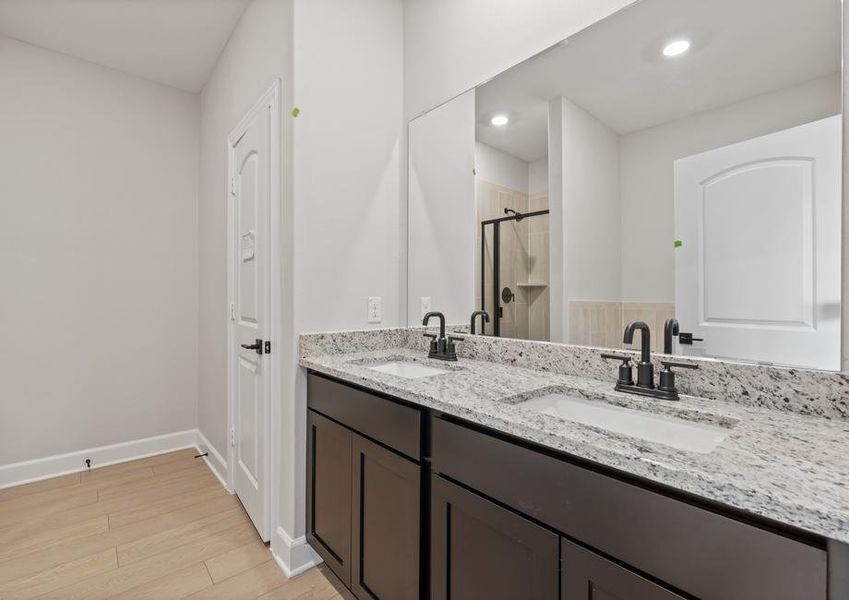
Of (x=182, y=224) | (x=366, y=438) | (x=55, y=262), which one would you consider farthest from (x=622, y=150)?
(x=55, y=262)

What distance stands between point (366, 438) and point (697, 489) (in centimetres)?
98

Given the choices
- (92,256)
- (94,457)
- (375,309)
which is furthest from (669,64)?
(94,457)

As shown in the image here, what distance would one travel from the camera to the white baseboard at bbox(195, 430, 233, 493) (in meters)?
2.57

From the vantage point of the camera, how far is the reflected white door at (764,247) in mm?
950

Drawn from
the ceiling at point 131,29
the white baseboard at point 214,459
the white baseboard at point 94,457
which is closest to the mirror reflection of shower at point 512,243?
the ceiling at point 131,29

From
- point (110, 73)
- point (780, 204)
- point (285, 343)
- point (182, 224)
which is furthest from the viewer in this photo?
point (182, 224)

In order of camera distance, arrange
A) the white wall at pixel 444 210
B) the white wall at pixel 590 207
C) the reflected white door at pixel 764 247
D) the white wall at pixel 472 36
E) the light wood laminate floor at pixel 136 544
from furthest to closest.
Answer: the white wall at pixel 444 210, the light wood laminate floor at pixel 136 544, the white wall at pixel 472 36, the white wall at pixel 590 207, the reflected white door at pixel 764 247

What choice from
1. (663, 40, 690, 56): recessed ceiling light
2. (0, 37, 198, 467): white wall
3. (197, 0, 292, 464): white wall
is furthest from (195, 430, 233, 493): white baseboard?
(663, 40, 690, 56): recessed ceiling light

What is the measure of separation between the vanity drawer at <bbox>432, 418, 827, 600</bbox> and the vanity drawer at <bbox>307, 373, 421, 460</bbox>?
10.0 inches

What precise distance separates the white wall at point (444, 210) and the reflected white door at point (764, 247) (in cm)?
88

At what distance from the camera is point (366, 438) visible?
1.38 m

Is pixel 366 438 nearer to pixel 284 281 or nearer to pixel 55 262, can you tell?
pixel 284 281

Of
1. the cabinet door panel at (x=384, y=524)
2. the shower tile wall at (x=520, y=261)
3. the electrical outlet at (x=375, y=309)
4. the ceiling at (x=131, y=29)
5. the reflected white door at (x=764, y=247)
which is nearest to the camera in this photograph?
the reflected white door at (x=764, y=247)

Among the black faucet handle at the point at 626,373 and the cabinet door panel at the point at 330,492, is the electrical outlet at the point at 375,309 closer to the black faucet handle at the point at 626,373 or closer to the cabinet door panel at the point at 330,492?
the cabinet door panel at the point at 330,492
